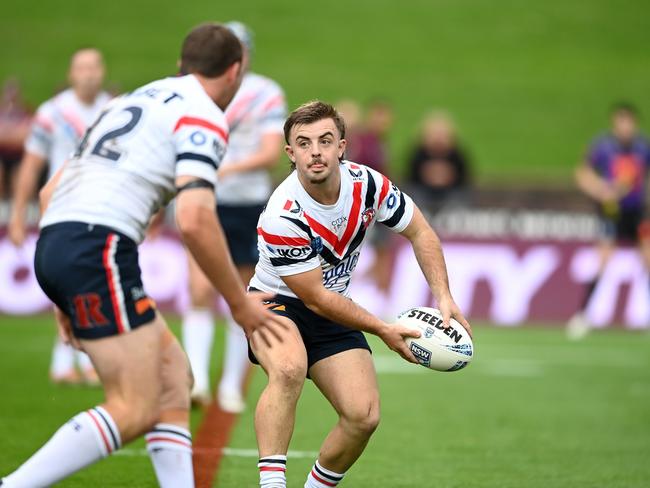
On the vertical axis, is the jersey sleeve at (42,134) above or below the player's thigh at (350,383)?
above

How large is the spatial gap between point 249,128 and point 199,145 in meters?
4.79

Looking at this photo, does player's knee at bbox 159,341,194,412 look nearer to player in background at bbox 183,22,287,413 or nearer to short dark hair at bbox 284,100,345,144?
short dark hair at bbox 284,100,345,144

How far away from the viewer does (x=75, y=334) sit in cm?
487

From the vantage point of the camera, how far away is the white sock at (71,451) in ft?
15.3

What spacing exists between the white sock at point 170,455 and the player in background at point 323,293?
0.63m

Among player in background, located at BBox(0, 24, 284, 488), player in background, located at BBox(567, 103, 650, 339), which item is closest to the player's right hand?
player in background, located at BBox(0, 24, 284, 488)

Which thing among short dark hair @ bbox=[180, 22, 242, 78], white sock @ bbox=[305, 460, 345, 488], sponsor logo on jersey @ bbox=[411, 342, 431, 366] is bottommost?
white sock @ bbox=[305, 460, 345, 488]

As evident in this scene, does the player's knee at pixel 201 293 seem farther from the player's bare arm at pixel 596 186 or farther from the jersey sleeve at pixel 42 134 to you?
the player's bare arm at pixel 596 186

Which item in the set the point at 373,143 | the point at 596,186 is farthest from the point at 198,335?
the point at 373,143

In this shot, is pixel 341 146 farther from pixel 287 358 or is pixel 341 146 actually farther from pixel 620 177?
pixel 620 177

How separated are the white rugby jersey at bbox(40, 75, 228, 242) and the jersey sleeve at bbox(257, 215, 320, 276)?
0.89 meters

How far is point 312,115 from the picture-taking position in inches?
225

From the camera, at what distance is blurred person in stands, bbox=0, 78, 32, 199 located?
712 inches

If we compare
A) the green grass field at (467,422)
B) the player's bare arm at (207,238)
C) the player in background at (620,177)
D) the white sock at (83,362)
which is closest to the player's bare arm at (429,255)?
the green grass field at (467,422)
